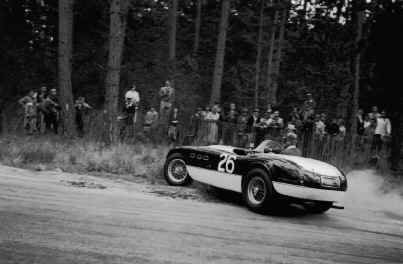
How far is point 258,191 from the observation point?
933 centimetres

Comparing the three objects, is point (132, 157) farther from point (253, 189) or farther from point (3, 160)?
point (253, 189)

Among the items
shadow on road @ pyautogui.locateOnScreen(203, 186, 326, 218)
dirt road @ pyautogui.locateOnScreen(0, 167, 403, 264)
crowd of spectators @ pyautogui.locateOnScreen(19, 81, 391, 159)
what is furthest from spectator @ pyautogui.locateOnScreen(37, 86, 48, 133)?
shadow on road @ pyautogui.locateOnScreen(203, 186, 326, 218)

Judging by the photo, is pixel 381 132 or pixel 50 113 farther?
pixel 381 132

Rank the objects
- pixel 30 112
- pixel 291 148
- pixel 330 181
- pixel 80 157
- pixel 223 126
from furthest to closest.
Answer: pixel 30 112
pixel 223 126
pixel 80 157
pixel 291 148
pixel 330 181

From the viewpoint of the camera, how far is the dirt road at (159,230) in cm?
571

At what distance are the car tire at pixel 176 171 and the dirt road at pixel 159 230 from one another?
45.1 inches

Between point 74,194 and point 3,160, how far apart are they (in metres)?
3.88

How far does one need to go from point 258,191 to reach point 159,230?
2951 mm

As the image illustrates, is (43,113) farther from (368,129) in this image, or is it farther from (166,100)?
(368,129)

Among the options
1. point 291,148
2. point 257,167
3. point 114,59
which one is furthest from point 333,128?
point 257,167

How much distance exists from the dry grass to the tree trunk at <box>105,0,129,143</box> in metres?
1.22

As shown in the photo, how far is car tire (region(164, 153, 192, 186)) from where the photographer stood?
1119 centimetres

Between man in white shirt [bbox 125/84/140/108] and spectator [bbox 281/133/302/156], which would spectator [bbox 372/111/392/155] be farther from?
man in white shirt [bbox 125/84/140/108]

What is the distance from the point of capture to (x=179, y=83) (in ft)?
85.2
